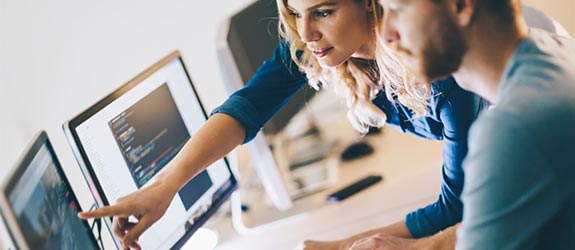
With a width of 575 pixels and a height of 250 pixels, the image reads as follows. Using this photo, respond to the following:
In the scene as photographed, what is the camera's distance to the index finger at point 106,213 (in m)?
1.33

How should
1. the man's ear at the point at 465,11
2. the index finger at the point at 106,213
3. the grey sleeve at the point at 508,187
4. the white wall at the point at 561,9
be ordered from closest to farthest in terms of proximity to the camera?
the grey sleeve at the point at 508,187 < the man's ear at the point at 465,11 < the index finger at the point at 106,213 < the white wall at the point at 561,9

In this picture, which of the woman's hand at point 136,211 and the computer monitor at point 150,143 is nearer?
the woman's hand at point 136,211

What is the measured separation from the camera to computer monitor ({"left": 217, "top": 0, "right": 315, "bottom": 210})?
196 cm

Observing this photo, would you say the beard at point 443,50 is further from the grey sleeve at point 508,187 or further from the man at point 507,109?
the grey sleeve at point 508,187

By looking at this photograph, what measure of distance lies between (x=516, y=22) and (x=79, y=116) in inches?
34.0

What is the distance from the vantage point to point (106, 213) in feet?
4.43

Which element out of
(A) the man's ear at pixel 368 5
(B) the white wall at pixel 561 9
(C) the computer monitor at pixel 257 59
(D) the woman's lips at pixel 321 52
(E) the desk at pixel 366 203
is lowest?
(B) the white wall at pixel 561 9

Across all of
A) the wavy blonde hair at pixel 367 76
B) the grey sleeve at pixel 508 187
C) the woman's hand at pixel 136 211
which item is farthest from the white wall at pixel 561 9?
the grey sleeve at pixel 508 187

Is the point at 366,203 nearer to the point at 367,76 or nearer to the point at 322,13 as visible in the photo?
the point at 367,76

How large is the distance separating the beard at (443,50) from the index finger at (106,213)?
648mm

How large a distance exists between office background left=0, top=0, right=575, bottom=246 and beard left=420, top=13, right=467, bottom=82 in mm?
1178

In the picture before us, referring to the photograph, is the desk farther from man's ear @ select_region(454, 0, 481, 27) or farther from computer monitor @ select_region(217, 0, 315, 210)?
man's ear @ select_region(454, 0, 481, 27)

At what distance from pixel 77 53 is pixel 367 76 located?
95 cm

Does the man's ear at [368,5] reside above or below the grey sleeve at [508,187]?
above
